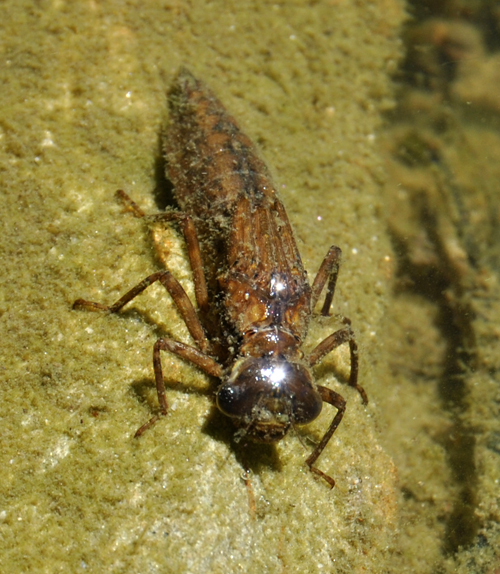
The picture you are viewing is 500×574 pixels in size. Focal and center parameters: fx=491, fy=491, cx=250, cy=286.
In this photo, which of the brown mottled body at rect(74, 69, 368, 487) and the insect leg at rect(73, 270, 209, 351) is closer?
the brown mottled body at rect(74, 69, 368, 487)

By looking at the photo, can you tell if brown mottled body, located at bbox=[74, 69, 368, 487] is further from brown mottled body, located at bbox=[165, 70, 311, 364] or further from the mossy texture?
the mossy texture

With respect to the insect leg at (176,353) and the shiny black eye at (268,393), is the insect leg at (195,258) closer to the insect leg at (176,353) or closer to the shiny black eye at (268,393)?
the insect leg at (176,353)

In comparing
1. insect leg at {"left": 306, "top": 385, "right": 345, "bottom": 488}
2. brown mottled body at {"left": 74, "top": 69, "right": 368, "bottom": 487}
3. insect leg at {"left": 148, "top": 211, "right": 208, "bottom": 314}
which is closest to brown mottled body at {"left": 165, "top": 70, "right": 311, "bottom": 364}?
brown mottled body at {"left": 74, "top": 69, "right": 368, "bottom": 487}

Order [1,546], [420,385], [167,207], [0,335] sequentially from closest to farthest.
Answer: [1,546] < [0,335] < [167,207] < [420,385]

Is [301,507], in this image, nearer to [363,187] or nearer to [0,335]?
[0,335]

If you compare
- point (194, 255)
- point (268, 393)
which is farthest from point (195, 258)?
point (268, 393)

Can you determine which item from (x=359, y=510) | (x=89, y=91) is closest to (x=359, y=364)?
(x=359, y=510)

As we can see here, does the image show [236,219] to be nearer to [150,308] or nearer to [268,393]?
[150,308]
